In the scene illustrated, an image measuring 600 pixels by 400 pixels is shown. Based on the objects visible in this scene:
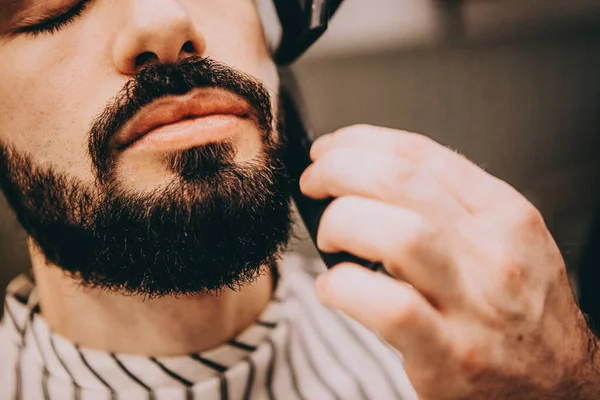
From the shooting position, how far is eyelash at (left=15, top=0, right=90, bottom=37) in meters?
0.58

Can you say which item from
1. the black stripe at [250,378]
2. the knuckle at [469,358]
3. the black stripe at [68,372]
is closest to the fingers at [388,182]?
the knuckle at [469,358]

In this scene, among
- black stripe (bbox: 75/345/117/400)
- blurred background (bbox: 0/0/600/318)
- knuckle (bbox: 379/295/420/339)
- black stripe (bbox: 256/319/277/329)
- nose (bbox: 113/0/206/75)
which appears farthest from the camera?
blurred background (bbox: 0/0/600/318)

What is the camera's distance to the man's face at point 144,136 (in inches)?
22.1

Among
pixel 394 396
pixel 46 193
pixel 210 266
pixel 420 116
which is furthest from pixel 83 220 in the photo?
pixel 420 116

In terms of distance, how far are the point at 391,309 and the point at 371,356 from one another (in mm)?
412

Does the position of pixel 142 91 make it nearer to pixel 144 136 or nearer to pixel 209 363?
pixel 144 136

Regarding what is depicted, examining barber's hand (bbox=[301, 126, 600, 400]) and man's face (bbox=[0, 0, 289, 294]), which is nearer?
barber's hand (bbox=[301, 126, 600, 400])

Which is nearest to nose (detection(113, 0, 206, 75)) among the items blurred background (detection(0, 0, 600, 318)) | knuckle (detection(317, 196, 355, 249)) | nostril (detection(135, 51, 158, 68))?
nostril (detection(135, 51, 158, 68))

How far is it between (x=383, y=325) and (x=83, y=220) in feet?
1.34

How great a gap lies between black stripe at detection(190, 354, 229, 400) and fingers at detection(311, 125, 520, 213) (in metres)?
0.36

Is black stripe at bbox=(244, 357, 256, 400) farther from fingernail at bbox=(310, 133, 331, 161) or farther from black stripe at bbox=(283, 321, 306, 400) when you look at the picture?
fingernail at bbox=(310, 133, 331, 161)

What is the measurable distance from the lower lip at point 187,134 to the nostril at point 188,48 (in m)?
0.08

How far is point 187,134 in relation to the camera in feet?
1.86

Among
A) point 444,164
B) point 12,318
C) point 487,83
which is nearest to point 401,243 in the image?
point 444,164
